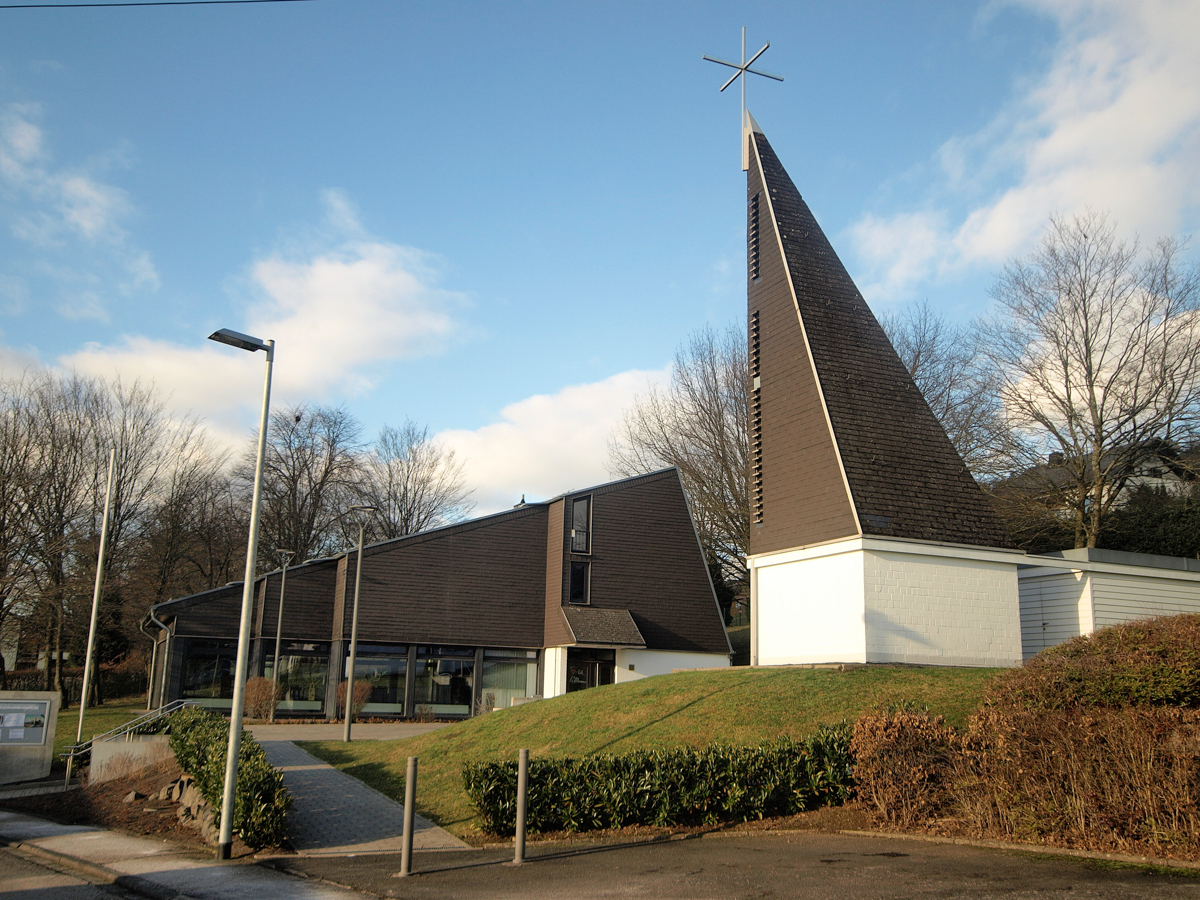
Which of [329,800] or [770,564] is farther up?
[770,564]

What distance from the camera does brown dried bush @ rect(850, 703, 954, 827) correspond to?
9.87 metres

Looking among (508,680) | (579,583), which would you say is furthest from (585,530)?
(508,680)

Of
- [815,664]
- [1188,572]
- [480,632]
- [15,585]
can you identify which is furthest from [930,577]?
[15,585]

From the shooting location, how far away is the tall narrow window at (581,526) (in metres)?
34.1

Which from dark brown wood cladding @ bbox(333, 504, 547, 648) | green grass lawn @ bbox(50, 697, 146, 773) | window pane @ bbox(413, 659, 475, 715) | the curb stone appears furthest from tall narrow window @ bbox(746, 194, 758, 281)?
green grass lawn @ bbox(50, 697, 146, 773)

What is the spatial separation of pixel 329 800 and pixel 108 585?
2867 centimetres

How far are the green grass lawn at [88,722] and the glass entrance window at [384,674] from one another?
812 centimetres

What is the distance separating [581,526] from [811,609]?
16.8m

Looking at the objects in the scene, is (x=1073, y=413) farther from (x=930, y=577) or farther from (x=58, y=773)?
(x=58, y=773)

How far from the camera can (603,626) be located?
32.3m

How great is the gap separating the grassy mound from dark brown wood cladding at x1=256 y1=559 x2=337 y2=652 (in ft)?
93.3

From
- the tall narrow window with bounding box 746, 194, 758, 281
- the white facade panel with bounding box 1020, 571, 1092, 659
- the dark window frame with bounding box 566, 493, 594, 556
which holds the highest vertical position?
the tall narrow window with bounding box 746, 194, 758, 281

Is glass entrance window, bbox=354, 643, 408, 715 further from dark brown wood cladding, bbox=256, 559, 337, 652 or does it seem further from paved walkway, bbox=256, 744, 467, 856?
paved walkway, bbox=256, 744, 467, 856

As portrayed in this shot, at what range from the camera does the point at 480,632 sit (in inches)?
1320
